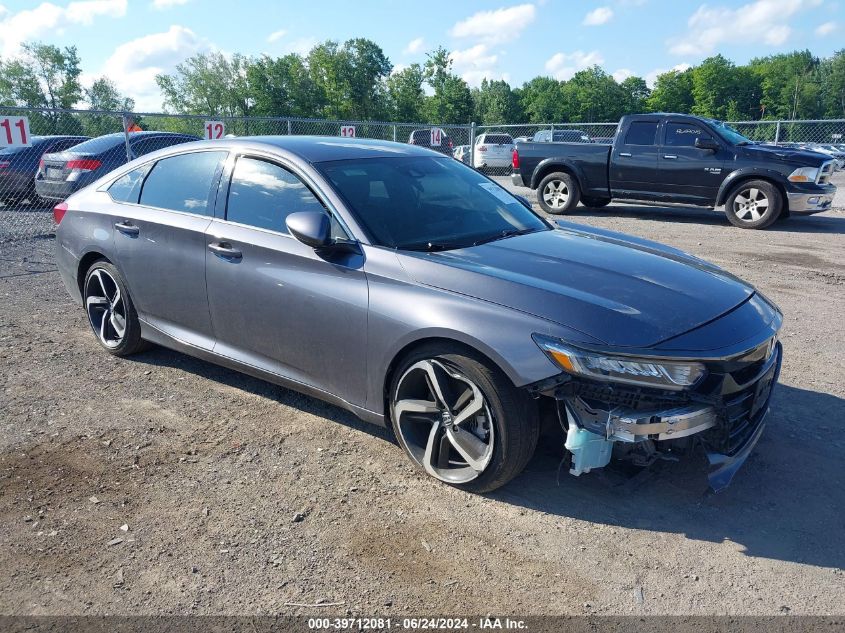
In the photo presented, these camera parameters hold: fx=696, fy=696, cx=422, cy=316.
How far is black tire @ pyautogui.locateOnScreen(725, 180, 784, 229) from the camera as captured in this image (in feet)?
38.9

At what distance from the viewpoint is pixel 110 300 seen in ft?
17.1

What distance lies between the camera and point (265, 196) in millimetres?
4145

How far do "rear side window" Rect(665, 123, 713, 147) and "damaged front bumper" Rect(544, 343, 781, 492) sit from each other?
1065cm

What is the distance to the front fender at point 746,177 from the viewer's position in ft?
38.7

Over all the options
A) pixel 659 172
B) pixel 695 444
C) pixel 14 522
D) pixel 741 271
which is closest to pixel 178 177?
pixel 14 522

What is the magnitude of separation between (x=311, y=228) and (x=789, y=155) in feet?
35.4

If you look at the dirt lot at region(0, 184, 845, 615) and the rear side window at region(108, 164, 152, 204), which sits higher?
the rear side window at region(108, 164, 152, 204)

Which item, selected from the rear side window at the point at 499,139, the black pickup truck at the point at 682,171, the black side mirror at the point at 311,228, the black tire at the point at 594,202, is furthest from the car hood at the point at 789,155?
the rear side window at the point at 499,139

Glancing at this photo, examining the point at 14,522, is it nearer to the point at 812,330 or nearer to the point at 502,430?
the point at 502,430

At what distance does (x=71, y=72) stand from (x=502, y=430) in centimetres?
9815

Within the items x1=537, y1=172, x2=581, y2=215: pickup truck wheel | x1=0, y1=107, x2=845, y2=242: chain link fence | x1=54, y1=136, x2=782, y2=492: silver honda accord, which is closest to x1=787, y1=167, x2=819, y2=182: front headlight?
x1=537, y1=172, x2=581, y2=215: pickup truck wheel

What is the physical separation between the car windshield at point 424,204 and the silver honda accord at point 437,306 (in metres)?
0.01

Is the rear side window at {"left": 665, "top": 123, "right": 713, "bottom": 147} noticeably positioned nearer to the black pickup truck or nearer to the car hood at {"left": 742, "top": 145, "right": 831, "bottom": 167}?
the black pickup truck

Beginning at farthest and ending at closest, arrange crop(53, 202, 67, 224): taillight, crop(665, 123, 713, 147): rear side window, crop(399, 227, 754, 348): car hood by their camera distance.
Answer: crop(665, 123, 713, 147): rear side window < crop(53, 202, 67, 224): taillight < crop(399, 227, 754, 348): car hood
